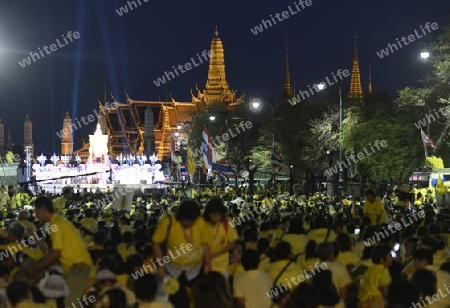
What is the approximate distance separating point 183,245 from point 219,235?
20.6 inches

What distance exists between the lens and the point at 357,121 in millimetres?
44781

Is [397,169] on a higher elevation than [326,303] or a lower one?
higher

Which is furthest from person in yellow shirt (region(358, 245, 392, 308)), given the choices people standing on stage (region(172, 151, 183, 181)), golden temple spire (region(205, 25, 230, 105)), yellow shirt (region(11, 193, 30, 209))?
golden temple spire (region(205, 25, 230, 105))

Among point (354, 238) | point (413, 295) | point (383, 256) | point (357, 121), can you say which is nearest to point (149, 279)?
point (413, 295)

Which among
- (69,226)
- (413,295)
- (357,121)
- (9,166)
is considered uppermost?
(9,166)

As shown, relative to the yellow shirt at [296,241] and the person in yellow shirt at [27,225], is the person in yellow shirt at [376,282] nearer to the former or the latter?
the yellow shirt at [296,241]

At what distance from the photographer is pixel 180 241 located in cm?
930

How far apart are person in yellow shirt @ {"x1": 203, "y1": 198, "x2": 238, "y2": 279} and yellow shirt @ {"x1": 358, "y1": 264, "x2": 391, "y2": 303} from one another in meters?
1.60

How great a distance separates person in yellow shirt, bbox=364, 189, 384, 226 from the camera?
15.7 metres

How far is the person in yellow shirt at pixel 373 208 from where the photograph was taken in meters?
15.7

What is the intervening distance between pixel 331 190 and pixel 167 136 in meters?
62.1

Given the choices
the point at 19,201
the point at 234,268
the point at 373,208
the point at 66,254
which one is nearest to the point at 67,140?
the point at 19,201

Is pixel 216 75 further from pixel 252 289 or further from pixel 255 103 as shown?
pixel 252 289

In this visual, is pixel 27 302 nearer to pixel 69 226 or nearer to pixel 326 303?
pixel 69 226
